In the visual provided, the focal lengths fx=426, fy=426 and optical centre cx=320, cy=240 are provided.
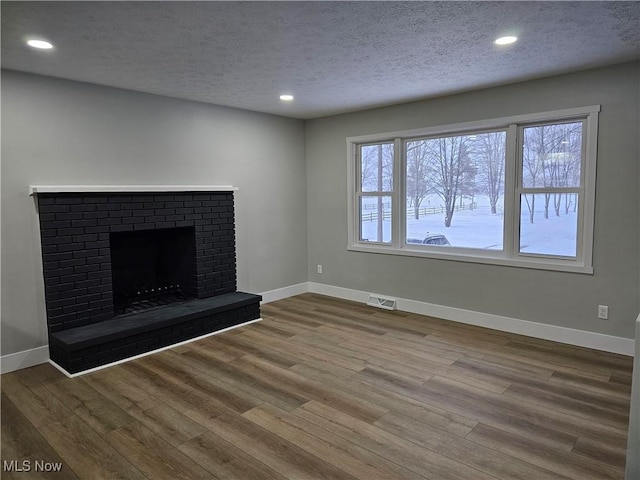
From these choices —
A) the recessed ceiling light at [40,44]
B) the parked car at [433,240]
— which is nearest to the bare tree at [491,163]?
the parked car at [433,240]

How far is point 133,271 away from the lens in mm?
4465

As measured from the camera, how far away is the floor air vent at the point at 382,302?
16.6 feet

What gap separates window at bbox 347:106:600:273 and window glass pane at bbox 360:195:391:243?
0.01 metres

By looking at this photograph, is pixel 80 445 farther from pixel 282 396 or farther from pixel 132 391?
pixel 282 396

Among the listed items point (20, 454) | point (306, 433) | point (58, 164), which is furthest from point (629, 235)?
point (58, 164)

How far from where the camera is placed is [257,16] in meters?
2.39

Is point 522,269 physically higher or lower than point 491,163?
lower

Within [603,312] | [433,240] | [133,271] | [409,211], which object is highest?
[409,211]

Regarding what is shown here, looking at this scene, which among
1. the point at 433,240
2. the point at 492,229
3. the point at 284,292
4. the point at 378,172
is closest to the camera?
the point at 492,229

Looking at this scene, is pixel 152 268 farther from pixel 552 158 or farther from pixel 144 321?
pixel 552 158

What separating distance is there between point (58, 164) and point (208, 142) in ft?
5.10

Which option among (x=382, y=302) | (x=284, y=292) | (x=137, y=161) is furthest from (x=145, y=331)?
(x=382, y=302)

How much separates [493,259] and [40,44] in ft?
13.5

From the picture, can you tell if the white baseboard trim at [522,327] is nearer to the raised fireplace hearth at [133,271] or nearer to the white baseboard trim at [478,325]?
the white baseboard trim at [478,325]
